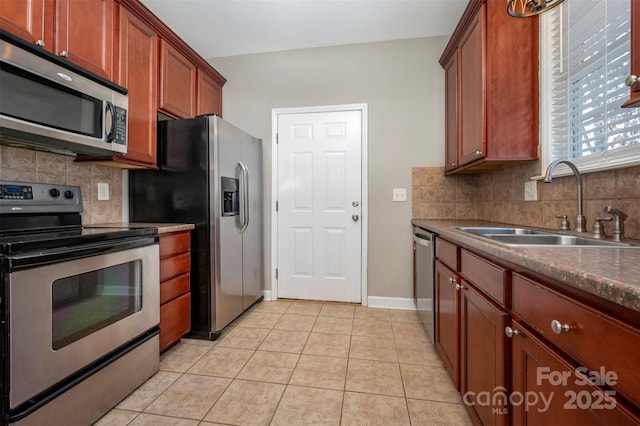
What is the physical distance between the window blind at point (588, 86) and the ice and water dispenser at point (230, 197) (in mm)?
2140

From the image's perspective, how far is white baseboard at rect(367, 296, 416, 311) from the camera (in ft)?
9.03

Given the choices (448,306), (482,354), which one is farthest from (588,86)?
(482,354)

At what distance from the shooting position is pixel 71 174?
1.80 metres

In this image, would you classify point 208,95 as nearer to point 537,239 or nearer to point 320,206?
point 320,206

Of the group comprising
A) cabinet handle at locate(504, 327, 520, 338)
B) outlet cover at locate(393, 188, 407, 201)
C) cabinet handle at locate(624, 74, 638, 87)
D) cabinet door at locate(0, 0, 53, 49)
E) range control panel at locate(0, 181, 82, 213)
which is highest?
cabinet door at locate(0, 0, 53, 49)

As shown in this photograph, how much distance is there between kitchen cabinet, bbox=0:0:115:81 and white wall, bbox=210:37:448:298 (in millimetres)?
1511

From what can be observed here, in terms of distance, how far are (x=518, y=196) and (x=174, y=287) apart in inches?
96.3

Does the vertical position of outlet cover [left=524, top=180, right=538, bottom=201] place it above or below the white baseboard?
above

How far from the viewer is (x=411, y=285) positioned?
276 cm

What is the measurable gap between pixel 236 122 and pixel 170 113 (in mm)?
839

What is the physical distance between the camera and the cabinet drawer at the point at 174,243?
1815 millimetres

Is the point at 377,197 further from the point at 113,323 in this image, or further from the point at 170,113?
the point at 113,323

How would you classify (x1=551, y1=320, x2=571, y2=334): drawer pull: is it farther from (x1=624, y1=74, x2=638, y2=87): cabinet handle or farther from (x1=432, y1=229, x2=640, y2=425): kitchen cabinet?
(x1=624, y1=74, x2=638, y2=87): cabinet handle

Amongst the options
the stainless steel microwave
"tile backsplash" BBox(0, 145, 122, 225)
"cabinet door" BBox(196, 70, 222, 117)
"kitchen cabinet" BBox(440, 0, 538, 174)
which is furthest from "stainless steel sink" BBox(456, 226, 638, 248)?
"cabinet door" BBox(196, 70, 222, 117)
